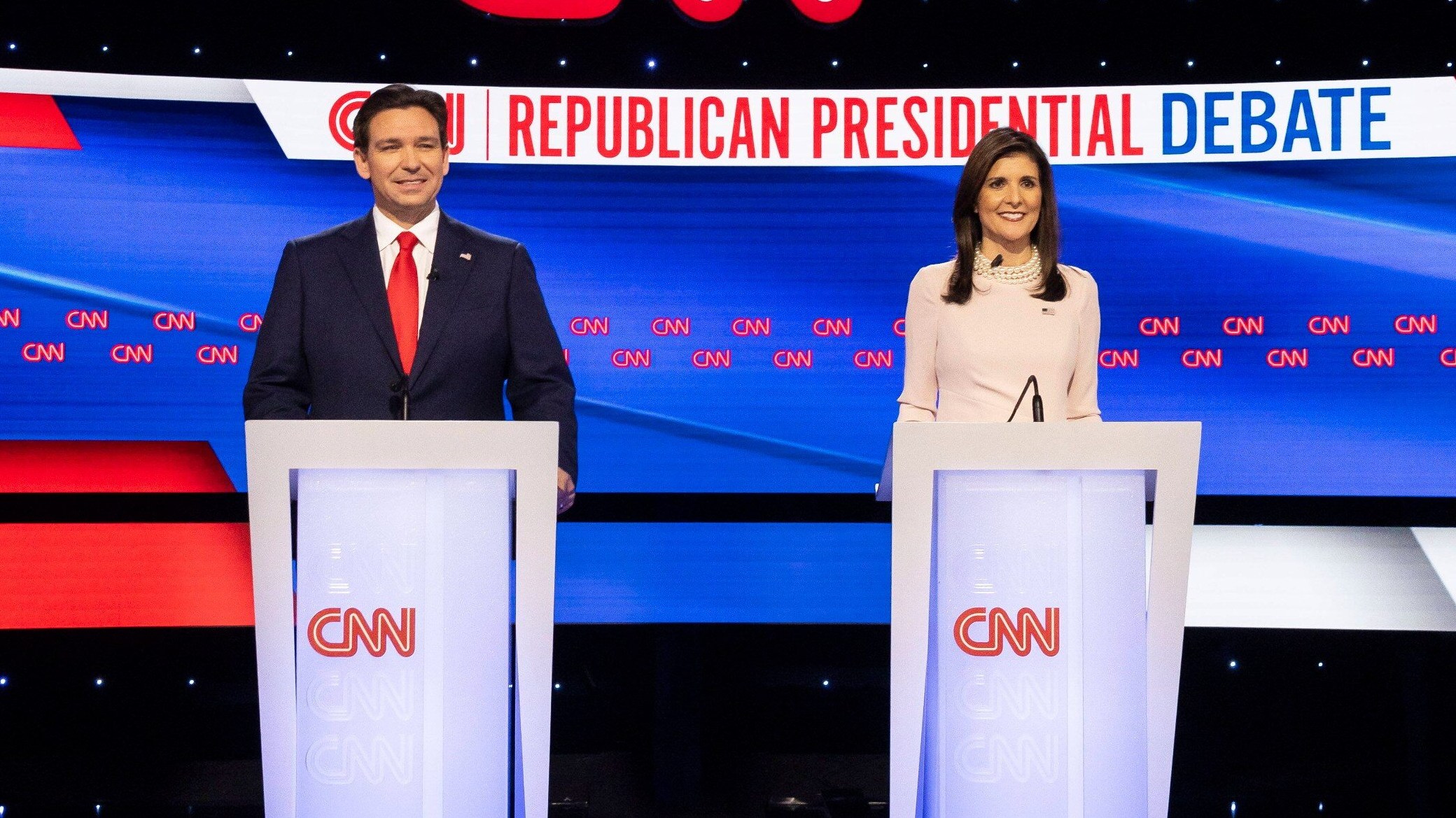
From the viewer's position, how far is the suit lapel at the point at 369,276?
7.85ft

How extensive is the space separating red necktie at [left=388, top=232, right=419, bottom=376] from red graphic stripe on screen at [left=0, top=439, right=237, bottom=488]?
1.54 meters

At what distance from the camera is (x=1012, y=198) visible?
2.42 meters

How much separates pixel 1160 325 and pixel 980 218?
1487 mm

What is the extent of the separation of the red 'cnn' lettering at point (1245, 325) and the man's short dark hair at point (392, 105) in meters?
2.43

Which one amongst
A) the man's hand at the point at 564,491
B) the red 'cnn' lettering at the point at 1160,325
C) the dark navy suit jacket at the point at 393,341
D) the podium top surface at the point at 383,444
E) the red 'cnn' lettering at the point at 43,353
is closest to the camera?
the podium top surface at the point at 383,444

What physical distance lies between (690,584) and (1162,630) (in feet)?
6.65

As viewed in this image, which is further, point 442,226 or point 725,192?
point 725,192

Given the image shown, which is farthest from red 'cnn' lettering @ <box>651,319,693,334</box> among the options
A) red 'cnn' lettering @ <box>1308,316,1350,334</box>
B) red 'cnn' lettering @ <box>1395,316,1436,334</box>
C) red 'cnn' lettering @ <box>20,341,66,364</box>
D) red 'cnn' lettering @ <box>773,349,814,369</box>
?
red 'cnn' lettering @ <box>1395,316,1436,334</box>

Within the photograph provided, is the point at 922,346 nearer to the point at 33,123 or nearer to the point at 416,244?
the point at 416,244

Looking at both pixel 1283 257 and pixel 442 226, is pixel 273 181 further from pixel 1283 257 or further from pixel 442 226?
pixel 1283 257

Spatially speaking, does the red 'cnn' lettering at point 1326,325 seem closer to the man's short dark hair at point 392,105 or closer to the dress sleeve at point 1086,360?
the dress sleeve at point 1086,360

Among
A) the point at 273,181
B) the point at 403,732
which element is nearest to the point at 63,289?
the point at 273,181

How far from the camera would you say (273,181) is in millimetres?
3695

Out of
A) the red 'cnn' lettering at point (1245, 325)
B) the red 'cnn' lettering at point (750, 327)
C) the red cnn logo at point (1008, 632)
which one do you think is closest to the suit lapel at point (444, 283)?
the red cnn logo at point (1008, 632)
